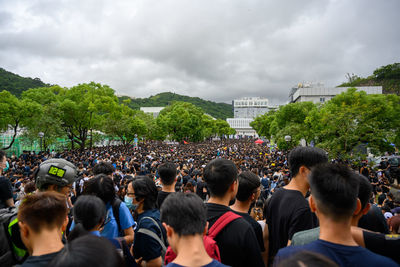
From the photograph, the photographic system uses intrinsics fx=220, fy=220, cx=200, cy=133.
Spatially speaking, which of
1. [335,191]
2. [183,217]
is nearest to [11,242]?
[183,217]

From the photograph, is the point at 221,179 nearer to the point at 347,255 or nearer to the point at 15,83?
the point at 347,255

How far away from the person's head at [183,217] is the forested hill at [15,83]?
50.9m

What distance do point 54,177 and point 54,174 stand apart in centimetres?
4

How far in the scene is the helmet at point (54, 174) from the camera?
8.96 ft

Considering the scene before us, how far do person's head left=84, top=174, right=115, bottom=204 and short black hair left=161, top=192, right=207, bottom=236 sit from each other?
1427mm

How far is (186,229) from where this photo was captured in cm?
141

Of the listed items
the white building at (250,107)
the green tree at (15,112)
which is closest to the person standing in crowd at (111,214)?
the green tree at (15,112)

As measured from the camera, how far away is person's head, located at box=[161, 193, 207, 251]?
1.42m

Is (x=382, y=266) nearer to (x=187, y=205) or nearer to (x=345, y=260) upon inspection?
(x=345, y=260)

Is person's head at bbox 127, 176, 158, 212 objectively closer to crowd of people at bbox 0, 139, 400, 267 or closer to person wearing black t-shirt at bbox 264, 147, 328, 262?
crowd of people at bbox 0, 139, 400, 267

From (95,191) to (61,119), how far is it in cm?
2464

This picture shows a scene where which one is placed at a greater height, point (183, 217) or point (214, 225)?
point (183, 217)

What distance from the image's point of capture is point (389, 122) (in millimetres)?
11781

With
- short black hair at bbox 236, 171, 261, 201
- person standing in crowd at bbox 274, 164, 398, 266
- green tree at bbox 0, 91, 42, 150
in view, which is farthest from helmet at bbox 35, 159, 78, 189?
green tree at bbox 0, 91, 42, 150
